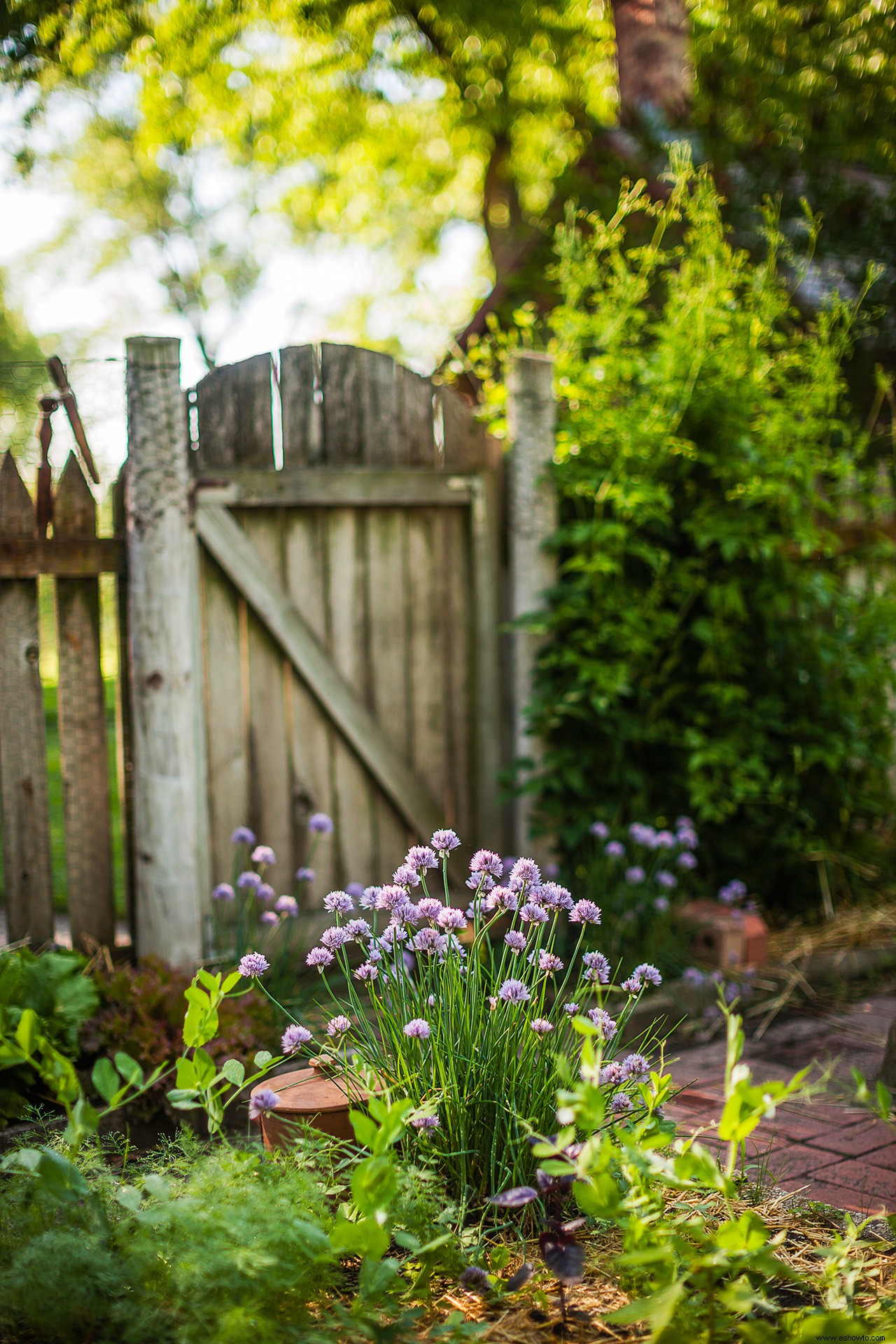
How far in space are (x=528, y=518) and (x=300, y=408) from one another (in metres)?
0.94

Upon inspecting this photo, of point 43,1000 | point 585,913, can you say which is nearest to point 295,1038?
point 585,913

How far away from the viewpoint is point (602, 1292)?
167 centimetres

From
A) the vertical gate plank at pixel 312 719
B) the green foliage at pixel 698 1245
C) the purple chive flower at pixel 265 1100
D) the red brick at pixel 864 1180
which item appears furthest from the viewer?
the vertical gate plank at pixel 312 719

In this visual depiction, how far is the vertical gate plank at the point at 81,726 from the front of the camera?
3.45 meters

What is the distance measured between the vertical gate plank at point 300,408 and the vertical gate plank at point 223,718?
1.64 ft

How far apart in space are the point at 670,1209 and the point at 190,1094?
2.84 feet

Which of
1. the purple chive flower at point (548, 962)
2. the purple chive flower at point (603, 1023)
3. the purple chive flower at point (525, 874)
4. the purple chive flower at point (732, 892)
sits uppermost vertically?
the purple chive flower at point (525, 874)

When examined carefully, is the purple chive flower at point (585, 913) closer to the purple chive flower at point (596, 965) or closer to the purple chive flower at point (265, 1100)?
the purple chive flower at point (596, 965)

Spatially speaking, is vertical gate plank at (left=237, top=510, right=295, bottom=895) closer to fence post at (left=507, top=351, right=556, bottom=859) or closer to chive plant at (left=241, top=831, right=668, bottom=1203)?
fence post at (left=507, top=351, right=556, bottom=859)

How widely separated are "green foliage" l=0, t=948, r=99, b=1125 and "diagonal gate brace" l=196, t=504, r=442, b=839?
132 cm

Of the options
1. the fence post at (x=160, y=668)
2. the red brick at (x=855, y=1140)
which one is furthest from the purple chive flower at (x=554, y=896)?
the fence post at (x=160, y=668)

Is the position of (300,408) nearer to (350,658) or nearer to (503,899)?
(350,658)

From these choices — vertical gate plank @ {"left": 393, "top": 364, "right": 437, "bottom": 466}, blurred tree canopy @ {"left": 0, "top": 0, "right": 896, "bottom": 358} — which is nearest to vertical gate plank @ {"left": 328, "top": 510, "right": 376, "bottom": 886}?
vertical gate plank @ {"left": 393, "top": 364, "right": 437, "bottom": 466}

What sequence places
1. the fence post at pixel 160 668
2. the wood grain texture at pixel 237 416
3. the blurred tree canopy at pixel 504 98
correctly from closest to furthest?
the fence post at pixel 160 668
the wood grain texture at pixel 237 416
the blurred tree canopy at pixel 504 98
